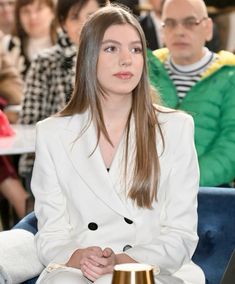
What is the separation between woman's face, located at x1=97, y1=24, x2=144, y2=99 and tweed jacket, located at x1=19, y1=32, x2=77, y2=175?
264 cm

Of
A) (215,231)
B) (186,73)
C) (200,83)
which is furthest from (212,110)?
(215,231)

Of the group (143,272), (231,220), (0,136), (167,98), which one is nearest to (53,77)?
(0,136)

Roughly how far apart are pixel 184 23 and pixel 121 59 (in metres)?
1.87

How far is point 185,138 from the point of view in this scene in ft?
10.5

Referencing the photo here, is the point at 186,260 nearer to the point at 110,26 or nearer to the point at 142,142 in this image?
the point at 142,142

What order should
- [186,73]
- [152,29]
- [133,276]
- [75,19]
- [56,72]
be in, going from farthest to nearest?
[152,29] < [56,72] < [75,19] < [186,73] < [133,276]

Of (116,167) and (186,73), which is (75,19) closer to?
(186,73)

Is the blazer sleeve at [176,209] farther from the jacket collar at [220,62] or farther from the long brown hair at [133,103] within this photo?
the jacket collar at [220,62]

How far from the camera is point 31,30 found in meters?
7.20

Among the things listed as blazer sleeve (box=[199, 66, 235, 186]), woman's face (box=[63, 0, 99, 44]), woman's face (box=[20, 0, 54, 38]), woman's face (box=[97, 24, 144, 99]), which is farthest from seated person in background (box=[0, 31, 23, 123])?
woman's face (box=[97, 24, 144, 99])

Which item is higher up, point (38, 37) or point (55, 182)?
point (55, 182)

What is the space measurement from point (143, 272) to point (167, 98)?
2.74 metres

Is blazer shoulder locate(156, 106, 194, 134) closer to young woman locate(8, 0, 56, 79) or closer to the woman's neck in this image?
the woman's neck

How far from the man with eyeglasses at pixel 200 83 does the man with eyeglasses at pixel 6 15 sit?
2.89 meters
